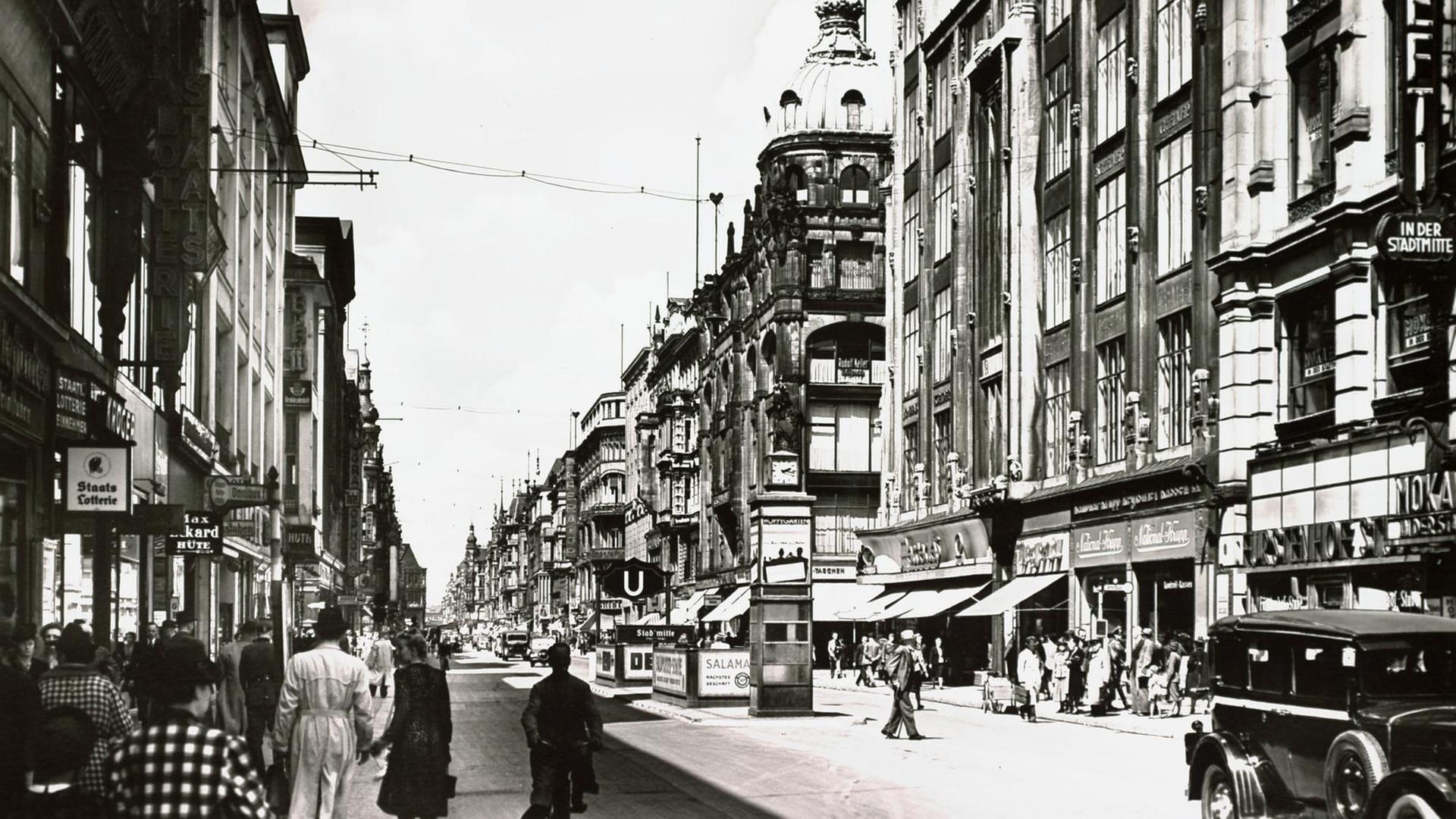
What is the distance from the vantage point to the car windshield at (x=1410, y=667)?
41.7 feet

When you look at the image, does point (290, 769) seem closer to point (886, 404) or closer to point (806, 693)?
point (806, 693)

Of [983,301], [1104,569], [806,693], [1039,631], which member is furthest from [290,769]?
[983,301]

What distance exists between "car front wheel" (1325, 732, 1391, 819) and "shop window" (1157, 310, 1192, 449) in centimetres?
2578

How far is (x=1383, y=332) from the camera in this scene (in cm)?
2978

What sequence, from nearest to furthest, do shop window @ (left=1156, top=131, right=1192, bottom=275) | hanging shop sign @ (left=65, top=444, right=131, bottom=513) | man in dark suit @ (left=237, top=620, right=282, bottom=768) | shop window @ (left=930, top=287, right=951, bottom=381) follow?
man in dark suit @ (left=237, top=620, right=282, bottom=768) → hanging shop sign @ (left=65, top=444, right=131, bottom=513) → shop window @ (left=1156, top=131, right=1192, bottom=275) → shop window @ (left=930, top=287, right=951, bottom=381)

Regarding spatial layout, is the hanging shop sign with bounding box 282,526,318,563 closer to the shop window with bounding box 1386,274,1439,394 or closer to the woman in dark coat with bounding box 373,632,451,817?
the shop window with bounding box 1386,274,1439,394

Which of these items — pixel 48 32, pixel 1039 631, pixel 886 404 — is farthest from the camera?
pixel 886 404

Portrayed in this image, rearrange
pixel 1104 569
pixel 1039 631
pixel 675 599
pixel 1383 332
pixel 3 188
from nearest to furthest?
pixel 3 188 < pixel 1383 332 < pixel 1104 569 < pixel 1039 631 < pixel 675 599

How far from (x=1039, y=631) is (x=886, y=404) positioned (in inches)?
712

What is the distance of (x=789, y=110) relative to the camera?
3246 inches

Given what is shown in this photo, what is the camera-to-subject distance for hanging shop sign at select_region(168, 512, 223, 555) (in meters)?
31.2

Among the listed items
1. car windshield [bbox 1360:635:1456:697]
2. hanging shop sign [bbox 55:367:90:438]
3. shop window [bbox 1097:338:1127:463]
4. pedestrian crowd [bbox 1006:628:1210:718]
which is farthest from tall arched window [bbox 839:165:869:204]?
car windshield [bbox 1360:635:1456:697]

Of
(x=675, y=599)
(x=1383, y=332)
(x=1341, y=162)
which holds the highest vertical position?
(x=1341, y=162)

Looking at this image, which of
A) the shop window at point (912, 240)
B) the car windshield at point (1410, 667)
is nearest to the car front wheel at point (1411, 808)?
the car windshield at point (1410, 667)
